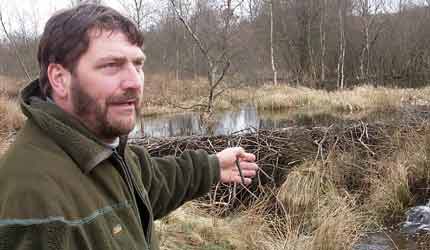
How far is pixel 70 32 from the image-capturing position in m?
1.35

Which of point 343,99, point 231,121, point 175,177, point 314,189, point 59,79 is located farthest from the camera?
point 343,99

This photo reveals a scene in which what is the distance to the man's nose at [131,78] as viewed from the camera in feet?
4.67

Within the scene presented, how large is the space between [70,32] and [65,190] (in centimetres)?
52

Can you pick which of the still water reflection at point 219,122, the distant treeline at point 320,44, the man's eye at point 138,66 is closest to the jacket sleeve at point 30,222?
the man's eye at point 138,66

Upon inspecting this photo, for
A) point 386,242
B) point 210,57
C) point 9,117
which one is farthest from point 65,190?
point 9,117

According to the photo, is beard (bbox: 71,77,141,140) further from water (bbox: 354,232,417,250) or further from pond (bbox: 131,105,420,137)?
pond (bbox: 131,105,420,137)

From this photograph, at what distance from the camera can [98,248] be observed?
1.19m

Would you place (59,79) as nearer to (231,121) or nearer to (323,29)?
(231,121)

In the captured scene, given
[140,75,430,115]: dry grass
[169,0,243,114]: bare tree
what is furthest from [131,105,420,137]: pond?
[169,0,243,114]: bare tree

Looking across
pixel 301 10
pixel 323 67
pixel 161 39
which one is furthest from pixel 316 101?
pixel 161 39

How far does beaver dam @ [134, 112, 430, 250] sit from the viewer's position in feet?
13.0

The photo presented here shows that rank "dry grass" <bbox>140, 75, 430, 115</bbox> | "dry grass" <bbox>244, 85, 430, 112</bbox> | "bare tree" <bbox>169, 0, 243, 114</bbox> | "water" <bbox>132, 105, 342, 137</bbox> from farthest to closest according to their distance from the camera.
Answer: "dry grass" <bbox>140, 75, 430, 115</bbox> < "dry grass" <bbox>244, 85, 430, 112</bbox> < "water" <bbox>132, 105, 342, 137</bbox> < "bare tree" <bbox>169, 0, 243, 114</bbox>

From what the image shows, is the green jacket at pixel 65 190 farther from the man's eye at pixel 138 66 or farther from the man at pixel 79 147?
the man's eye at pixel 138 66

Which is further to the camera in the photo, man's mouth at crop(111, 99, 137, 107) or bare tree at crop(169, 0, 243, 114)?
bare tree at crop(169, 0, 243, 114)
